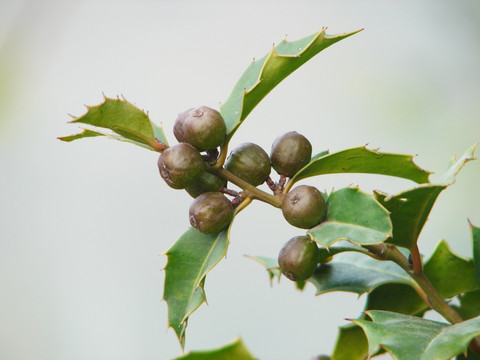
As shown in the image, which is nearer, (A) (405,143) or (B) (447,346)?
(B) (447,346)

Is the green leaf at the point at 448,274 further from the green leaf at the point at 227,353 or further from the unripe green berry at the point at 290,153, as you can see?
the green leaf at the point at 227,353

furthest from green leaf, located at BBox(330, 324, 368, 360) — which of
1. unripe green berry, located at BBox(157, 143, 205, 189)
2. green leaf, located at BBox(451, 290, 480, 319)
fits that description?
unripe green berry, located at BBox(157, 143, 205, 189)

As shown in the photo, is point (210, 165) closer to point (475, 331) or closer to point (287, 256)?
point (287, 256)

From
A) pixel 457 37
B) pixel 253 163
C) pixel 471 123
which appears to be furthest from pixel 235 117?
pixel 457 37

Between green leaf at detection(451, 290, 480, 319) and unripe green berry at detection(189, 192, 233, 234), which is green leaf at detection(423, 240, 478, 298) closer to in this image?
green leaf at detection(451, 290, 480, 319)

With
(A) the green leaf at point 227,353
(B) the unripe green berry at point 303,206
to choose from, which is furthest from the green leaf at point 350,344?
(A) the green leaf at point 227,353

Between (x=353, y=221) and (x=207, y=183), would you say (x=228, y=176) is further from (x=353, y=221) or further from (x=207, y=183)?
(x=353, y=221)
